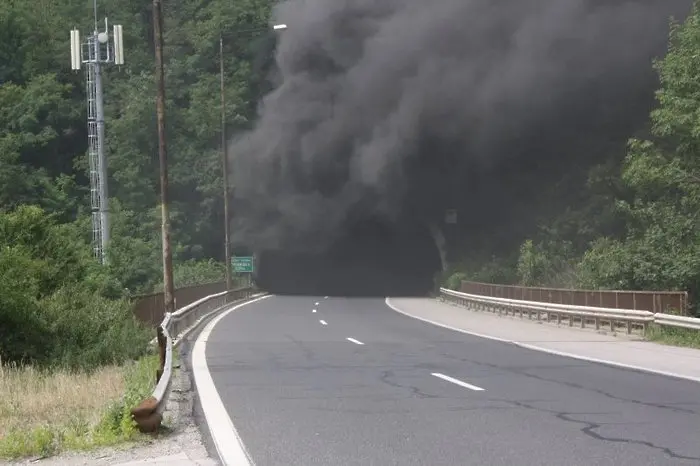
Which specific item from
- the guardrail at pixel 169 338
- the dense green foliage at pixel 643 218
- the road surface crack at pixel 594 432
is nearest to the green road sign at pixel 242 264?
the guardrail at pixel 169 338

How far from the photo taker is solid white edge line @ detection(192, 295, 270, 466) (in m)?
7.80

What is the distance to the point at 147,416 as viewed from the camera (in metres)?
8.58

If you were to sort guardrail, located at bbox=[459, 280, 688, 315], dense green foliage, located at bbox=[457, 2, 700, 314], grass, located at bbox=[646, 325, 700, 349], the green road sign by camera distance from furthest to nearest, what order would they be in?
1. the green road sign
2. dense green foliage, located at bbox=[457, 2, 700, 314]
3. guardrail, located at bbox=[459, 280, 688, 315]
4. grass, located at bbox=[646, 325, 700, 349]

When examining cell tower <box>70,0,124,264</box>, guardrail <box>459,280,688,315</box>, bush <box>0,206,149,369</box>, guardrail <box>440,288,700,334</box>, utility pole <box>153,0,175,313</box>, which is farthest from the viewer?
cell tower <box>70,0,124,264</box>

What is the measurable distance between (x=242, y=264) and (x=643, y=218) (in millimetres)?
23022

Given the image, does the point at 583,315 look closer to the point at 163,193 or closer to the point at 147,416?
the point at 163,193

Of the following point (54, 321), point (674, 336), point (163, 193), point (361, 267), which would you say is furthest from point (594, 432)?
point (361, 267)

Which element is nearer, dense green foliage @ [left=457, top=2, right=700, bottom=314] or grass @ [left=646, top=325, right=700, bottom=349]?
grass @ [left=646, top=325, right=700, bottom=349]

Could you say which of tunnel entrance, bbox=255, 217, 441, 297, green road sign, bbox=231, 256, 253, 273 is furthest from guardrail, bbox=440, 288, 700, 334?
tunnel entrance, bbox=255, 217, 441, 297

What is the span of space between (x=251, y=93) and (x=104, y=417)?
5703 centimetres

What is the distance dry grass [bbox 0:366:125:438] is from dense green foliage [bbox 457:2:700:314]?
18.1 metres

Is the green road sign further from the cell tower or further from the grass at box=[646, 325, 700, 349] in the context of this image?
the grass at box=[646, 325, 700, 349]

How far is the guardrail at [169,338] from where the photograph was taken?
864 cm

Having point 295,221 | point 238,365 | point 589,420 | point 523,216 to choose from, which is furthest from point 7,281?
point 523,216
